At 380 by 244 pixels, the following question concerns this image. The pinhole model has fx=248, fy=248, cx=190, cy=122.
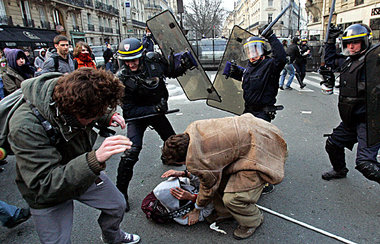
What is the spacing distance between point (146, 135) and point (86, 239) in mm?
2636

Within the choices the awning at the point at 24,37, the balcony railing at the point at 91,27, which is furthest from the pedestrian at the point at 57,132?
the balcony railing at the point at 91,27

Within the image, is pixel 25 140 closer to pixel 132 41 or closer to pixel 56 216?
pixel 56 216

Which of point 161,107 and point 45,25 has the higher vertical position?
point 45,25

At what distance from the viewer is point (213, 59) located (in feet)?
43.4

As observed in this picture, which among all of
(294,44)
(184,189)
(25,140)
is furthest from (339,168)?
(294,44)

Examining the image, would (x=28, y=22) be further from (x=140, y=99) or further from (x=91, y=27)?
(x=140, y=99)

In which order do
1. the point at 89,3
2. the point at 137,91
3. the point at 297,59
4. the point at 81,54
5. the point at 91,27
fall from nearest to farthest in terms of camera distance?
the point at 137,91, the point at 81,54, the point at 297,59, the point at 89,3, the point at 91,27

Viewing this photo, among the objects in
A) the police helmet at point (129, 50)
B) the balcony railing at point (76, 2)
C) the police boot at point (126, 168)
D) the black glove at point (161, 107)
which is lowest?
the police boot at point (126, 168)

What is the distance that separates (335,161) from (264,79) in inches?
48.7

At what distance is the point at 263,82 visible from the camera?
282 cm

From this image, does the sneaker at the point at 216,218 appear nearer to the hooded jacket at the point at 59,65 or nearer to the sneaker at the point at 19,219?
the sneaker at the point at 19,219

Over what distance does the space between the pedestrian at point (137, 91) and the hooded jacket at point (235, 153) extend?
0.90m

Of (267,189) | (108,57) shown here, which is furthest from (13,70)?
(108,57)

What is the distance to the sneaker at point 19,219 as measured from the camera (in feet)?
7.47
